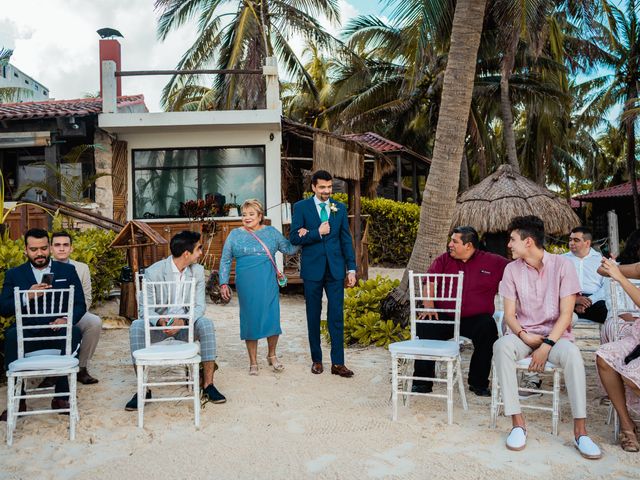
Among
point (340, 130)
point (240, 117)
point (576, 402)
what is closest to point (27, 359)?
point (576, 402)

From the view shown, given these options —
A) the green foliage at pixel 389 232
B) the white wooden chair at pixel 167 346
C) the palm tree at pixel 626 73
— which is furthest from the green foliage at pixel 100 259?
the palm tree at pixel 626 73

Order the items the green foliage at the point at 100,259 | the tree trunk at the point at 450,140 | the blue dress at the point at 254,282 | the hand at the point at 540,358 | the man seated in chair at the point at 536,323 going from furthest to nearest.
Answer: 1. the green foliage at the point at 100,259
2. the tree trunk at the point at 450,140
3. the blue dress at the point at 254,282
4. the hand at the point at 540,358
5. the man seated in chair at the point at 536,323

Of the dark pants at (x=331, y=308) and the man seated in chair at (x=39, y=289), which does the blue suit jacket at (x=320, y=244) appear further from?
the man seated in chair at (x=39, y=289)

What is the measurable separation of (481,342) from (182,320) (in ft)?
8.21

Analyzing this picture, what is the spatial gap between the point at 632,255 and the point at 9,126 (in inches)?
465

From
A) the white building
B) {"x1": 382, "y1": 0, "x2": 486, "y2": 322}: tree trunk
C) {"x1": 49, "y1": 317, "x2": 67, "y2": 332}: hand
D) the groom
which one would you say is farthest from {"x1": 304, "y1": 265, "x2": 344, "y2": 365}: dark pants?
the white building

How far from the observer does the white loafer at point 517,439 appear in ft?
13.5

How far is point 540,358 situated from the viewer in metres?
4.36

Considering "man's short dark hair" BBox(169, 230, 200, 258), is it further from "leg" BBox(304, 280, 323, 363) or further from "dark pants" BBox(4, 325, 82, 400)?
"leg" BBox(304, 280, 323, 363)

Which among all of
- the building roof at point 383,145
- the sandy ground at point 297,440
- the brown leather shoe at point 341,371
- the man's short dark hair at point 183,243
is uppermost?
the building roof at point 383,145

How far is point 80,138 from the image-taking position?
43.7 ft

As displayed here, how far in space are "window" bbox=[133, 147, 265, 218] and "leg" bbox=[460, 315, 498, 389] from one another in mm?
8414

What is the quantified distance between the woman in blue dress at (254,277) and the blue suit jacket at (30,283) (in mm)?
1291

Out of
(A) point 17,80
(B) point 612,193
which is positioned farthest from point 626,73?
(A) point 17,80
